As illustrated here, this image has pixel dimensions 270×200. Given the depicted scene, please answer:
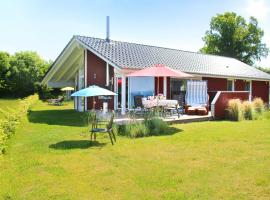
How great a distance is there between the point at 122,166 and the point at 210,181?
1.83 meters

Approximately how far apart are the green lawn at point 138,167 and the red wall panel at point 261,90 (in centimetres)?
1505

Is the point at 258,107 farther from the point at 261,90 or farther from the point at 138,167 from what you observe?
the point at 138,167

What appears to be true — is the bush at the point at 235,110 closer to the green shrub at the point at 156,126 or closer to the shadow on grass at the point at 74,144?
the green shrub at the point at 156,126

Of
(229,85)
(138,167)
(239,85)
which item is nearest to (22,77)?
(229,85)

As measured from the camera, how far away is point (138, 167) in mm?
6027

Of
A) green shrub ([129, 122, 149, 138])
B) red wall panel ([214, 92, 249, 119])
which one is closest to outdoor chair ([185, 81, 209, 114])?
red wall panel ([214, 92, 249, 119])

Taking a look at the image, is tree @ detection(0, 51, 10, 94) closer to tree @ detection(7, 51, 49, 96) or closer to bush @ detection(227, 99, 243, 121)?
tree @ detection(7, 51, 49, 96)

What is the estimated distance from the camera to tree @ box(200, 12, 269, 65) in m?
49.6

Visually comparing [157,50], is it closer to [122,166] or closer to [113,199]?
[122,166]

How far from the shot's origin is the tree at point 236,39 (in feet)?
163

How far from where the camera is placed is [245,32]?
164 ft

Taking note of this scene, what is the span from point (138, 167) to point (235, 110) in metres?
9.59

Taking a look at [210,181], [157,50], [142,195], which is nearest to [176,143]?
[210,181]

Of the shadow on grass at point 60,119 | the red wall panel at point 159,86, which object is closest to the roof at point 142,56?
the red wall panel at point 159,86
